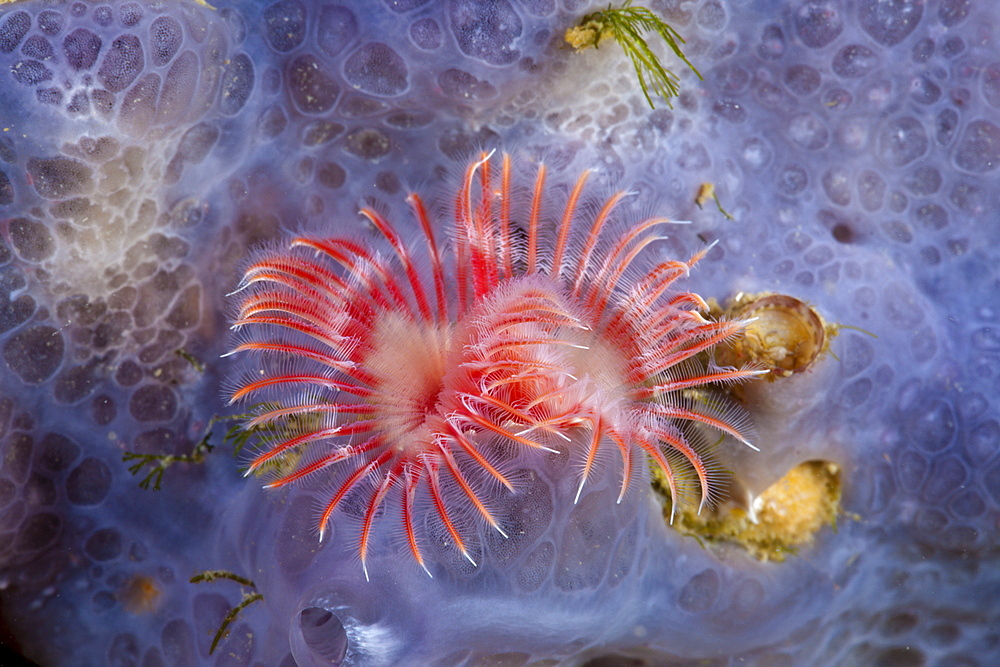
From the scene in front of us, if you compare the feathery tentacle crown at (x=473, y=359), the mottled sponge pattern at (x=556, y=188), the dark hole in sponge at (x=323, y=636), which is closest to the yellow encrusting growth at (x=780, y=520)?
the mottled sponge pattern at (x=556, y=188)

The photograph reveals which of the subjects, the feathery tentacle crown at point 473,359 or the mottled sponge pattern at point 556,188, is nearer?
the feathery tentacle crown at point 473,359

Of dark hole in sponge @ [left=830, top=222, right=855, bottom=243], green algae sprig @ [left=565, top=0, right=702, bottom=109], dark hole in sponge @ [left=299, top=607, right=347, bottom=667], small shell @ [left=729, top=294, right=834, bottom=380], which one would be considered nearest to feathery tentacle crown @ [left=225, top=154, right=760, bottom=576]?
small shell @ [left=729, top=294, right=834, bottom=380]

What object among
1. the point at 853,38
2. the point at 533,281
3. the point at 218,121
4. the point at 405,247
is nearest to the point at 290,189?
the point at 218,121

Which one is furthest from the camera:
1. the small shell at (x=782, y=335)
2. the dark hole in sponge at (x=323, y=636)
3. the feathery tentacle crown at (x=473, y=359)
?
the small shell at (x=782, y=335)

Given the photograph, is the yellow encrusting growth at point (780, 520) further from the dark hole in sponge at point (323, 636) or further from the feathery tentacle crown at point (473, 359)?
the dark hole in sponge at point (323, 636)

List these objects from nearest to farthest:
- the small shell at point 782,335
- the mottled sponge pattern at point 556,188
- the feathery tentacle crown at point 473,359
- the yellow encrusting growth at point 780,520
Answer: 1. the feathery tentacle crown at point 473,359
2. the small shell at point 782,335
3. the mottled sponge pattern at point 556,188
4. the yellow encrusting growth at point 780,520

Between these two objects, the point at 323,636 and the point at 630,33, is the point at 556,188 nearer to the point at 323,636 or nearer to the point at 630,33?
the point at 630,33
